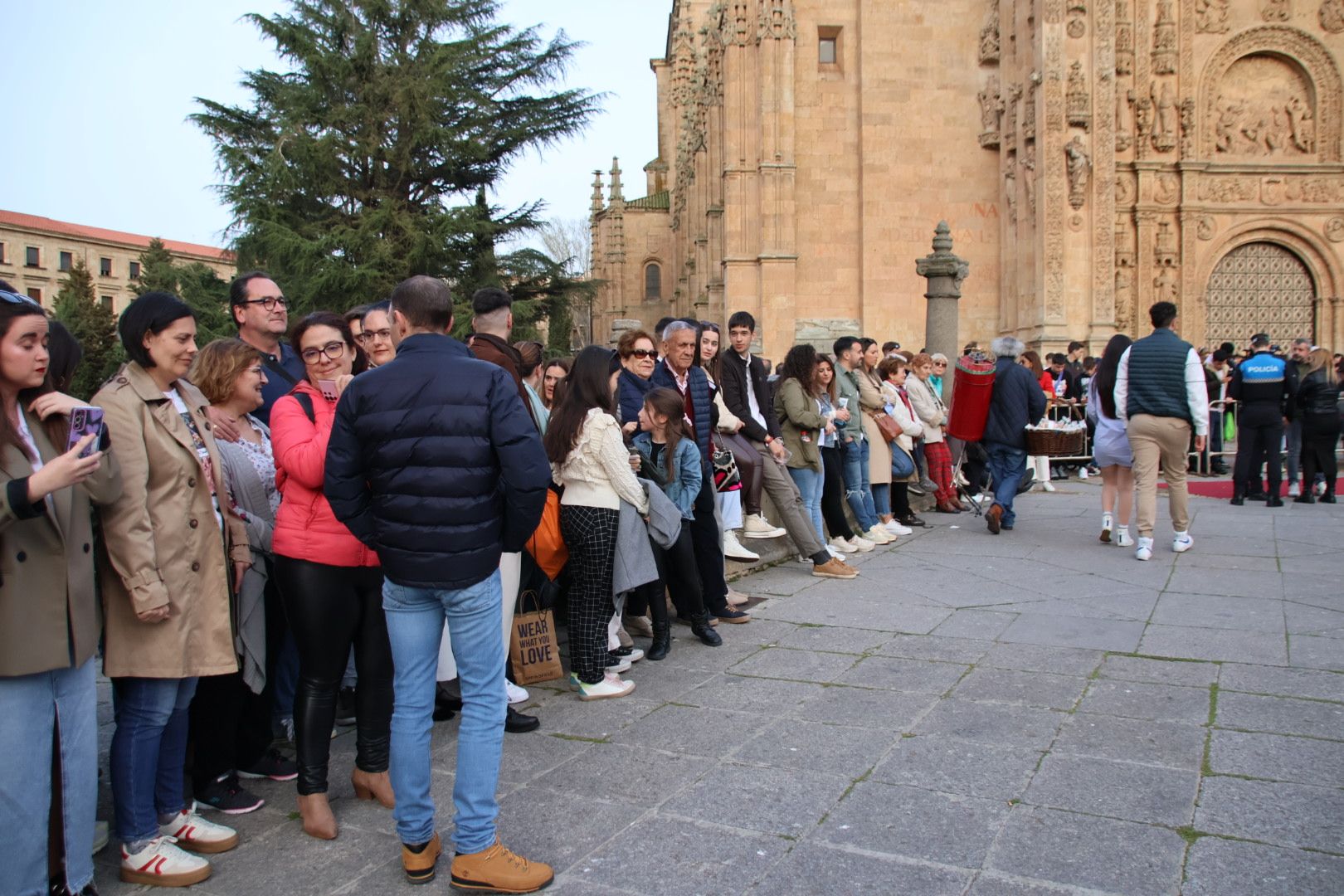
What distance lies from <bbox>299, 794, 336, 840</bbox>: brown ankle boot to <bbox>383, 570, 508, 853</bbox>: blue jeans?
49 cm

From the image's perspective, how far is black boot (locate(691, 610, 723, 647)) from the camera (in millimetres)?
6262

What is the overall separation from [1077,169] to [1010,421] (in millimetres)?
11678

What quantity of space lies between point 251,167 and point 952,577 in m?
18.4

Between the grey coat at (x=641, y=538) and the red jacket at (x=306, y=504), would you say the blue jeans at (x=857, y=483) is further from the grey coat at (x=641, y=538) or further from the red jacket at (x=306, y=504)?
the red jacket at (x=306, y=504)

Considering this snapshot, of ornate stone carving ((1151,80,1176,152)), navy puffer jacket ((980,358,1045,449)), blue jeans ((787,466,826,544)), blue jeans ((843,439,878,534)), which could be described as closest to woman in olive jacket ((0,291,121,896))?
blue jeans ((787,466,826,544))

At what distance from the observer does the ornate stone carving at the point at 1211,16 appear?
21.6 meters

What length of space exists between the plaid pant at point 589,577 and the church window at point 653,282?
162 ft

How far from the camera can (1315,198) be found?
21875 mm

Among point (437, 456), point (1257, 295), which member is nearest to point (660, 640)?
point (437, 456)

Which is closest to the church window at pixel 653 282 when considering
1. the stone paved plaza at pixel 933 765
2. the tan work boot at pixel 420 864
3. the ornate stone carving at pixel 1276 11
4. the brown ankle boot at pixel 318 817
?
the ornate stone carving at pixel 1276 11

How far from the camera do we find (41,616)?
303 cm

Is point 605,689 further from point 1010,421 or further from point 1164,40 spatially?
point 1164,40

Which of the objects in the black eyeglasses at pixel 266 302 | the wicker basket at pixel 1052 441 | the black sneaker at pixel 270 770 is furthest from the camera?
the wicker basket at pixel 1052 441

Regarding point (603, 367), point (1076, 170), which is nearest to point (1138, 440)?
point (603, 367)
